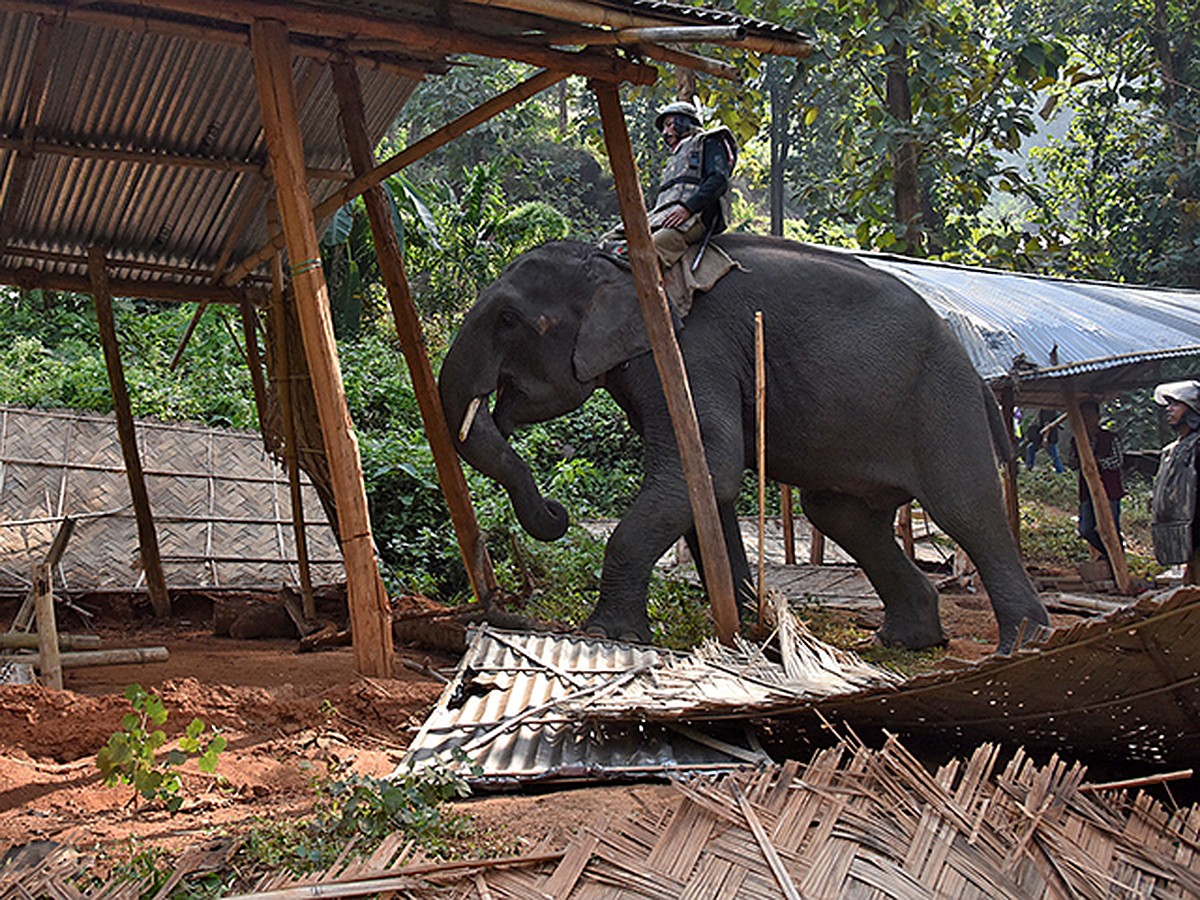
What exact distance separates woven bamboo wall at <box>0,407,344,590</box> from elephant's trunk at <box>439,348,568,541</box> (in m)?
2.58

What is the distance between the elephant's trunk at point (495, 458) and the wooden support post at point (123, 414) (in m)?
2.29

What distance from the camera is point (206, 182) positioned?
23.4 ft

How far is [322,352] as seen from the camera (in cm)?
470

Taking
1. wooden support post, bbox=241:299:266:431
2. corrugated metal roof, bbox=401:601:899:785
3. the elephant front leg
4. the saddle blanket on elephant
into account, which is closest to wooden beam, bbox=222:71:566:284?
the saddle blanket on elephant

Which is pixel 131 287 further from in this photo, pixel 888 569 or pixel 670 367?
pixel 888 569

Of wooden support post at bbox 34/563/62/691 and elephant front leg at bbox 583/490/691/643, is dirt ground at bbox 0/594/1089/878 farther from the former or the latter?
elephant front leg at bbox 583/490/691/643

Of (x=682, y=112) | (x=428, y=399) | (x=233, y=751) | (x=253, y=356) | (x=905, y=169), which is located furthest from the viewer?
(x=905, y=169)

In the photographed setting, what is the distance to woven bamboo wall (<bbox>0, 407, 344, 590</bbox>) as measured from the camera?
824 centimetres

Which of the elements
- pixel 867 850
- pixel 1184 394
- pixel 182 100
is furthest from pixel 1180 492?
pixel 182 100

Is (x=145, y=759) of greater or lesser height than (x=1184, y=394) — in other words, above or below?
below

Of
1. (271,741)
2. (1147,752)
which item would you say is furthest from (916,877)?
(271,741)

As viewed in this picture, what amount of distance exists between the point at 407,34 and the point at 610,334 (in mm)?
2048

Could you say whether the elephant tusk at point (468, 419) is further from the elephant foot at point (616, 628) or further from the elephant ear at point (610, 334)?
the elephant foot at point (616, 628)

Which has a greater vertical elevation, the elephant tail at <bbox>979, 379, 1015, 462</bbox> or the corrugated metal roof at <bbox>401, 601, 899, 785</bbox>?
the elephant tail at <bbox>979, 379, 1015, 462</bbox>
